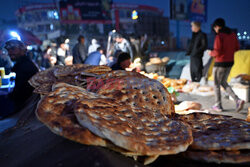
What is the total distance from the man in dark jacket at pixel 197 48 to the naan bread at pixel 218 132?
4.83 meters

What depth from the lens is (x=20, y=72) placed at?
3.11 meters

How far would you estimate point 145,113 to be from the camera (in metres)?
1.21

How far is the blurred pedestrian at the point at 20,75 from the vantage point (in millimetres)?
3014

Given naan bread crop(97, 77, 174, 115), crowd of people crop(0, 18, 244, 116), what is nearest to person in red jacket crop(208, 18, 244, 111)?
crowd of people crop(0, 18, 244, 116)

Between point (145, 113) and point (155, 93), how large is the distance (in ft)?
1.34

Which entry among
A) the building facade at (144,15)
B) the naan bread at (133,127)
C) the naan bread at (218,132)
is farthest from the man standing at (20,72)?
the building facade at (144,15)

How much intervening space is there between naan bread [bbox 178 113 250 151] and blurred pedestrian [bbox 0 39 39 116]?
2.61 m

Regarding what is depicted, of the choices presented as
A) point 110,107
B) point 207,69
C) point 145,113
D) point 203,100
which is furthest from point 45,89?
point 207,69

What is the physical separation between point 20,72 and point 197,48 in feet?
16.4

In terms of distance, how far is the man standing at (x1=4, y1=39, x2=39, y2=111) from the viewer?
9.91ft

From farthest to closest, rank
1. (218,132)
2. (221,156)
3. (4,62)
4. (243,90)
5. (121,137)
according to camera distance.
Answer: (4,62) → (243,90) → (218,132) → (221,156) → (121,137)

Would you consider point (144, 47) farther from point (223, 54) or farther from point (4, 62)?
point (4, 62)

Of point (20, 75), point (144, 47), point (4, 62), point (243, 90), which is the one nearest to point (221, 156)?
point (20, 75)

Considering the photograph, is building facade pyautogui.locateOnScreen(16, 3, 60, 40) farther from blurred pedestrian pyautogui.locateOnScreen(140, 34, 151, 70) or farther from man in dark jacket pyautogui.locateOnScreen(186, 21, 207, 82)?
man in dark jacket pyautogui.locateOnScreen(186, 21, 207, 82)
